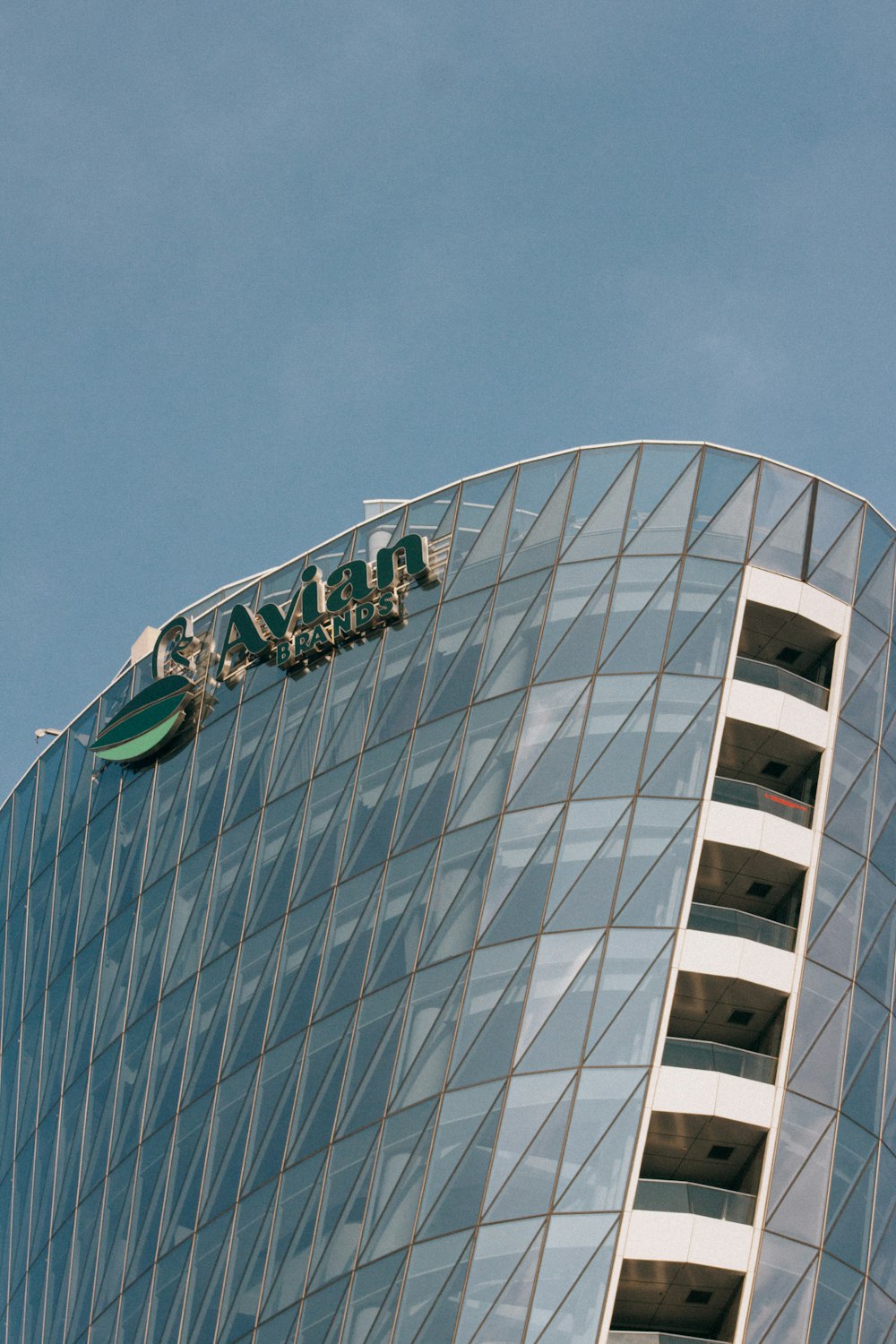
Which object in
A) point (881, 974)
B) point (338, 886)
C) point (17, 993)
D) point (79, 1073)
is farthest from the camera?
point (17, 993)

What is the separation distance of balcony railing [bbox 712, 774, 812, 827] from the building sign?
506 inches

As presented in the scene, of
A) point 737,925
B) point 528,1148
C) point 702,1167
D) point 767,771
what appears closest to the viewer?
point 528,1148

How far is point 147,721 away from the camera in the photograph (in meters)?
79.9

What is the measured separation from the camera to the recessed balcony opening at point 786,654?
2586 inches

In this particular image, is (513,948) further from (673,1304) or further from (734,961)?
(673,1304)

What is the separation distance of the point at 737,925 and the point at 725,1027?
109 inches

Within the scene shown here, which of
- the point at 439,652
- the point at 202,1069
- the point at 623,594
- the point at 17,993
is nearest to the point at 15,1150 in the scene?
the point at 17,993

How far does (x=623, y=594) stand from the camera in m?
67.2

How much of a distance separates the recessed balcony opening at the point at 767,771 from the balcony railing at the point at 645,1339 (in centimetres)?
1397

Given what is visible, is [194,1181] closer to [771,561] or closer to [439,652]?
[439,652]

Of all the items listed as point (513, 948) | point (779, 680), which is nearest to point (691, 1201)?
point (513, 948)

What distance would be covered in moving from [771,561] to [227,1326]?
26.2 metres

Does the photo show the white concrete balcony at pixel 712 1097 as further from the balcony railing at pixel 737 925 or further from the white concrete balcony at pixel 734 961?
the balcony railing at pixel 737 925

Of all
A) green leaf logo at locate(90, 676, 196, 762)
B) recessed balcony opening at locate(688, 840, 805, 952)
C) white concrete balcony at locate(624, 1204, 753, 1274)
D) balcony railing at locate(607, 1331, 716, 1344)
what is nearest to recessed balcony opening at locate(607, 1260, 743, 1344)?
balcony railing at locate(607, 1331, 716, 1344)
